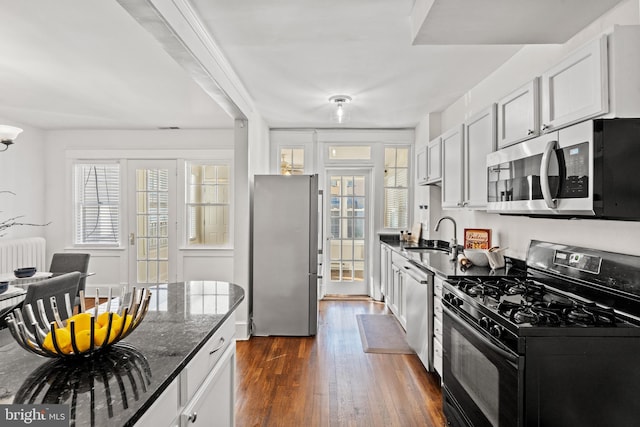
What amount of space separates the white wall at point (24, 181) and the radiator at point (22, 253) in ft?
0.53

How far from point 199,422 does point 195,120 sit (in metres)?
4.39

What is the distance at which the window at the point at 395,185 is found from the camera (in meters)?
5.59

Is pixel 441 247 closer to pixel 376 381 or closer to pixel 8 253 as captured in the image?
pixel 376 381

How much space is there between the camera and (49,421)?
0.83 m

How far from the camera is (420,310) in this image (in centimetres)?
311

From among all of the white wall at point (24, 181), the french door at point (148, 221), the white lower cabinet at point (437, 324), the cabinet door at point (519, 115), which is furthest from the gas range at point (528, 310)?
the white wall at point (24, 181)

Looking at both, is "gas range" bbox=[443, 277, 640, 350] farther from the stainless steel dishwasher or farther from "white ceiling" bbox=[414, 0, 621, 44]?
"white ceiling" bbox=[414, 0, 621, 44]

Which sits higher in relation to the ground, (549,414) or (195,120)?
(195,120)

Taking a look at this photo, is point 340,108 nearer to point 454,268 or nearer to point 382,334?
point 454,268

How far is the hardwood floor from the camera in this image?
8.08ft

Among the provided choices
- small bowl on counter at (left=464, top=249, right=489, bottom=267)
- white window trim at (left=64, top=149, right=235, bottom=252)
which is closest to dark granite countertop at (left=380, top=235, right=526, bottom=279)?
small bowl on counter at (left=464, top=249, right=489, bottom=267)

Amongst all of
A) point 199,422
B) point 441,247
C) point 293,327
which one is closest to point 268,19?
point 199,422

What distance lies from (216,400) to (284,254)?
8.18ft

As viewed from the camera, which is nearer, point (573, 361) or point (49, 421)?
point (49, 421)
